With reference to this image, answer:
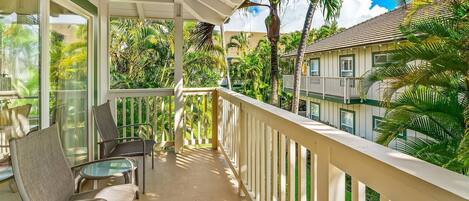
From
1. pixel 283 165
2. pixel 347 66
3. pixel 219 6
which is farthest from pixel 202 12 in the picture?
pixel 347 66

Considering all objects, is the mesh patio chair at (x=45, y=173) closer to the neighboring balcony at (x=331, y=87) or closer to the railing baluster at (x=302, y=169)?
the railing baluster at (x=302, y=169)

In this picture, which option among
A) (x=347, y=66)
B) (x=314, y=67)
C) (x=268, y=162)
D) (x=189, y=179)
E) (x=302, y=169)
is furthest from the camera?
(x=314, y=67)

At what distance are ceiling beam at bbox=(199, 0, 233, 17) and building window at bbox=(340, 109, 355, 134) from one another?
844 cm

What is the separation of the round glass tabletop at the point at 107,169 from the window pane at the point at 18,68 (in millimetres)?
595

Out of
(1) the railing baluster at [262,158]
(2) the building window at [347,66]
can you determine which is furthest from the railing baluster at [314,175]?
(2) the building window at [347,66]

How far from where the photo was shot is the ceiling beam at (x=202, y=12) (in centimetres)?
509

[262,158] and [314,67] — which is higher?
Result: [314,67]

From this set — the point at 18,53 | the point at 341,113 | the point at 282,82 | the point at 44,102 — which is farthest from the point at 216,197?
the point at 282,82

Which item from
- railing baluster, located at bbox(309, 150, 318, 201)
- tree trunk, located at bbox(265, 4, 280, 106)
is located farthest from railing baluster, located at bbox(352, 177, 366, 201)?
tree trunk, located at bbox(265, 4, 280, 106)

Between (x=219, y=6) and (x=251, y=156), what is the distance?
274 centimetres

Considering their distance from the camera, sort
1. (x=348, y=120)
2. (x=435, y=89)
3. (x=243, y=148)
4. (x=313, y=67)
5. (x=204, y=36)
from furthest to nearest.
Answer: (x=313, y=67) → (x=348, y=120) → (x=204, y=36) → (x=435, y=89) → (x=243, y=148)

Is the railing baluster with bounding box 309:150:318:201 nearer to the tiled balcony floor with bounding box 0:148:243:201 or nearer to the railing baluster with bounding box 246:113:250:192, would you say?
the railing baluster with bounding box 246:113:250:192

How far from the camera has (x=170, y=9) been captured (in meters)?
5.57

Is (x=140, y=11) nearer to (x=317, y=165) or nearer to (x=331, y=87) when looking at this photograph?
(x=317, y=165)
